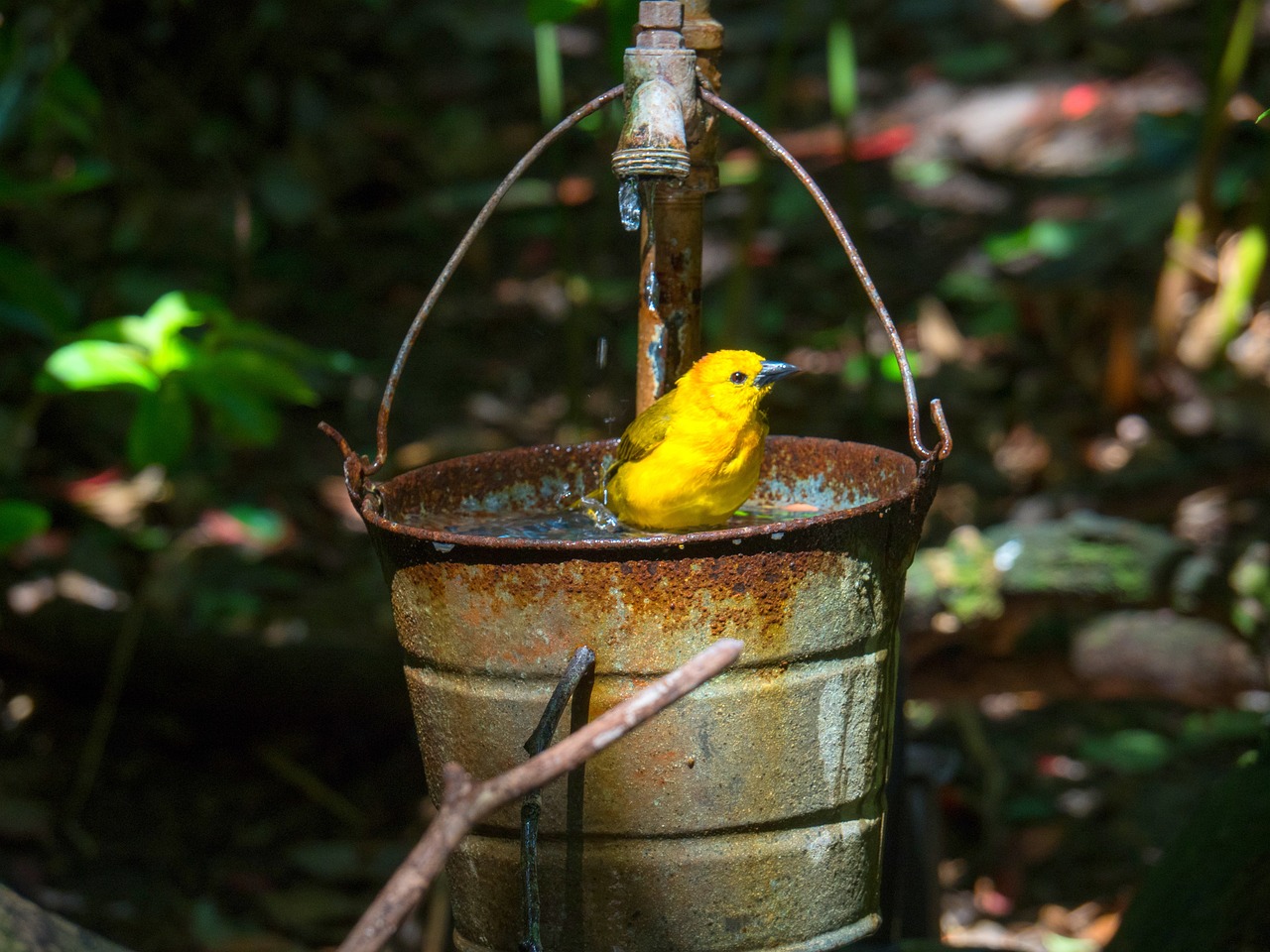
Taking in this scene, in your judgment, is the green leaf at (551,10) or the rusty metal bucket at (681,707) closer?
the rusty metal bucket at (681,707)

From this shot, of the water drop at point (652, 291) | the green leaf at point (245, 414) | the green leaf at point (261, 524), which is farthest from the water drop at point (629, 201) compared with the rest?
the green leaf at point (261, 524)

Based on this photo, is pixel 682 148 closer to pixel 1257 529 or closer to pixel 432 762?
pixel 432 762

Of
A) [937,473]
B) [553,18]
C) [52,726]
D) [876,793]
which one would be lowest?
[52,726]

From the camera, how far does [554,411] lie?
646 cm

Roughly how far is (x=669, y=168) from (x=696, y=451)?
53 cm

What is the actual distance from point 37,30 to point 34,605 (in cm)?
184

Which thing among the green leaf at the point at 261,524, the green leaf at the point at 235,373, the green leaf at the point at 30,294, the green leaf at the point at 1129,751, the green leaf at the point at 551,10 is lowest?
the green leaf at the point at 1129,751

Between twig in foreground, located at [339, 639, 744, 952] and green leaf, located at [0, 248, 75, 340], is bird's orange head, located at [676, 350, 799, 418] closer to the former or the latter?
twig in foreground, located at [339, 639, 744, 952]

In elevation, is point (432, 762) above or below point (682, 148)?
below

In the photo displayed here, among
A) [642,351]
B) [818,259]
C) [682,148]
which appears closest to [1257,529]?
[818,259]

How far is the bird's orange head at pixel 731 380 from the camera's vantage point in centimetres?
234

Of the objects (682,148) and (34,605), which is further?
(34,605)

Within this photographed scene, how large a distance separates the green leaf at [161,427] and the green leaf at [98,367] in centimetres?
10

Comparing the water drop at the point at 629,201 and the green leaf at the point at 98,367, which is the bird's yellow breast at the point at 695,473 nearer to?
the water drop at the point at 629,201
